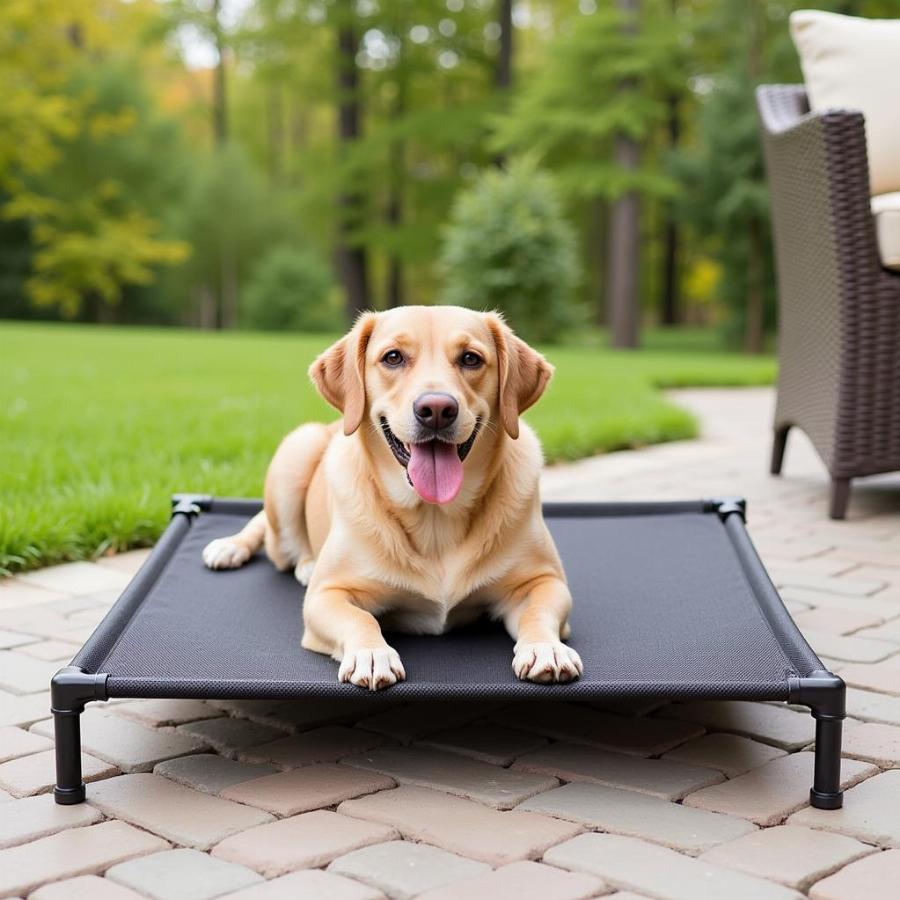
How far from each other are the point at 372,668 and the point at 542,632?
393mm

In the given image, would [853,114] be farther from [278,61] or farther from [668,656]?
[278,61]

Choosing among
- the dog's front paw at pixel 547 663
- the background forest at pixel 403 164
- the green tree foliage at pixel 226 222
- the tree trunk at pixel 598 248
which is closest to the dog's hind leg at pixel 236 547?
the dog's front paw at pixel 547 663

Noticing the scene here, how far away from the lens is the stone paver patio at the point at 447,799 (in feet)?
6.35

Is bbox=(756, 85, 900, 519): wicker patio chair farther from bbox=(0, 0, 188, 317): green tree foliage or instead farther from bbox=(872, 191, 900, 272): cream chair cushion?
bbox=(0, 0, 188, 317): green tree foliage

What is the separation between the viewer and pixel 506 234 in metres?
17.6

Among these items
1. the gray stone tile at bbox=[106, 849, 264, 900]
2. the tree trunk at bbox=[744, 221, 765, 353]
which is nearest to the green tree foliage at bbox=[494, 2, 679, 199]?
the tree trunk at bbox=[744, 221, 765, 353]

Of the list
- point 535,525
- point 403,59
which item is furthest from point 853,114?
point 403,59

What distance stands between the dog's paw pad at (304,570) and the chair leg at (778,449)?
10.3 feet

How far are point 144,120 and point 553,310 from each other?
16237 mm

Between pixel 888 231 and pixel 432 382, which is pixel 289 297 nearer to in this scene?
pixel 888 231

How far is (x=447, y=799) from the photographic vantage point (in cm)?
228

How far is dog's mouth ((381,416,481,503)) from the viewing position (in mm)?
2693

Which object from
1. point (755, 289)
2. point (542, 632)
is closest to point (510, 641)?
point (542, 632)

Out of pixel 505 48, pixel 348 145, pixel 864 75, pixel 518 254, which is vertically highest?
pixel 505 48
